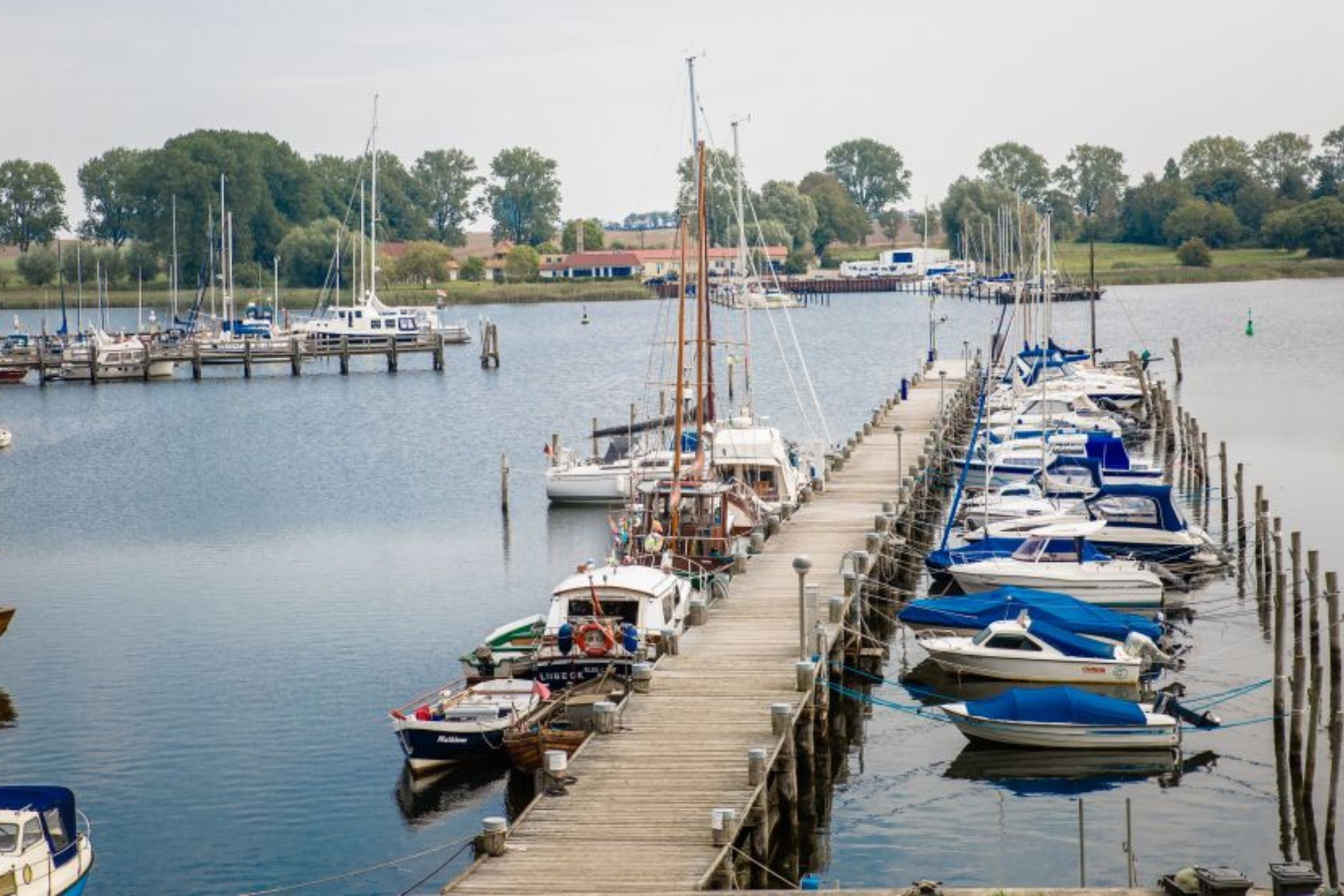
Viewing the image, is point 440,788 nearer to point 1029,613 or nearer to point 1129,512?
point 1029,613

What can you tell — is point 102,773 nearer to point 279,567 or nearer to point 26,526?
point 279,567

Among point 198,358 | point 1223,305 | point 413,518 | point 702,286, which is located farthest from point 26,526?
point 1223,305

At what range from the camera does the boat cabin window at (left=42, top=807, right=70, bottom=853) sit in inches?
1086

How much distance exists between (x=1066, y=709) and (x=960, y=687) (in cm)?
602

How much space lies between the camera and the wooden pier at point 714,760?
25.9 metres

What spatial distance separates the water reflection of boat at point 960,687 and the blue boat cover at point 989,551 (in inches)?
189

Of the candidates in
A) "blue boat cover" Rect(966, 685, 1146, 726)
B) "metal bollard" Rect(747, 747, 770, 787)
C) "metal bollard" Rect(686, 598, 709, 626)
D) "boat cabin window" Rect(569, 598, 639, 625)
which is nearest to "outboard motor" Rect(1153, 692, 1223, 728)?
"blue boat cover" Rect(966, 685, 1146, 726)

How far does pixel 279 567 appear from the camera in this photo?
55062 mm

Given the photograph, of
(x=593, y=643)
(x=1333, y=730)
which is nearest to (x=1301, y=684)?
(x=1333, y=730)

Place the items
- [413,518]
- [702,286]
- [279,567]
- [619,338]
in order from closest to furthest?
[702,286] < [279,567] < [413,518] < [619,338]

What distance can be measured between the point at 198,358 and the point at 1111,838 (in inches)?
3798

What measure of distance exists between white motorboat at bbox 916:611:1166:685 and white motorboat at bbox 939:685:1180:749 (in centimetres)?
390

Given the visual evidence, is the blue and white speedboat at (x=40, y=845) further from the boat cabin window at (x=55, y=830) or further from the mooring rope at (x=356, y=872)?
the mooring rope at (x=356, y=872)

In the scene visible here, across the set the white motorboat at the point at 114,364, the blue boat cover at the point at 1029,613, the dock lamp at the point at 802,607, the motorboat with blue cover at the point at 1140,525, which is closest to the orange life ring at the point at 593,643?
the dock lamp at the point at 802,607
